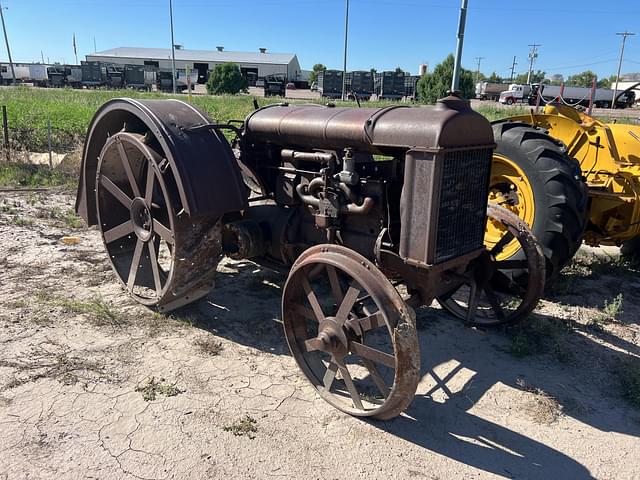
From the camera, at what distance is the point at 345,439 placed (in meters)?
2.95

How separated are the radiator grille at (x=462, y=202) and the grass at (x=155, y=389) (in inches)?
71.2

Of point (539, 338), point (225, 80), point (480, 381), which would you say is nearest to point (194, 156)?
point (480, 381)

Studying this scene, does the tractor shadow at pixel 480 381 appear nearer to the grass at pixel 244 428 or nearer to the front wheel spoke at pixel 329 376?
the front wheel spoke at pixel 329 376

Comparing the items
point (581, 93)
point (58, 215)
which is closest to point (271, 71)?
point (581, 93)

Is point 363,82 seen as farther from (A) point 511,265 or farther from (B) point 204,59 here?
(A) point 511,265

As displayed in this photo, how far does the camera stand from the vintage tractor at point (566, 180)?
14.8 feet

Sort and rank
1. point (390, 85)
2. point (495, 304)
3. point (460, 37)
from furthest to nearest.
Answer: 1. point (390, 85)
2. point (460, 37)
3. point (495, 304)

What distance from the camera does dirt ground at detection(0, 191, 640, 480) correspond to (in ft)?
9.07

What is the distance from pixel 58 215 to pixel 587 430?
6472 mm

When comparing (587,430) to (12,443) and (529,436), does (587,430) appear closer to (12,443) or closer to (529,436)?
(529,436)

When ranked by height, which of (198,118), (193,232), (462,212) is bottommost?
(193,232)

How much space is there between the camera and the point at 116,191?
449 centimetres

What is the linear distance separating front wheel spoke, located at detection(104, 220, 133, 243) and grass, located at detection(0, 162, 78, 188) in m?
4.54

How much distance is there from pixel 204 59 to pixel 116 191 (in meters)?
68.8
